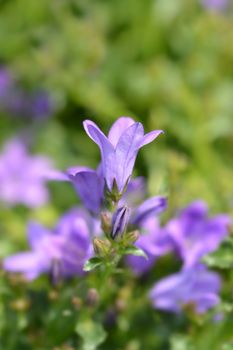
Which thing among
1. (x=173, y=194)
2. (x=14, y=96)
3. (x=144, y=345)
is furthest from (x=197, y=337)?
(x=14, y=96)

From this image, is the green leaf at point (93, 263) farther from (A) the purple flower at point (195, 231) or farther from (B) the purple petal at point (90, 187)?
(A) the purple flower at point (195, 231)

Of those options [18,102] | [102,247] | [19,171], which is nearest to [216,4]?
[18,102]

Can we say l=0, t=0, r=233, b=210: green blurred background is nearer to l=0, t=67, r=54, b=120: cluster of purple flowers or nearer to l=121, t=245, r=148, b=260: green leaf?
l=0, t=67, r=54, b=120: cluster of purple flowers

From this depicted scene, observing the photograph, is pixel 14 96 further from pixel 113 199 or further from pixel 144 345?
pixel 113 199

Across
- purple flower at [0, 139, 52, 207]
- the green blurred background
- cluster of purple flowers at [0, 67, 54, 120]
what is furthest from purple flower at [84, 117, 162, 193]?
cluster of purple flowers at [0, 67, 54, 120]

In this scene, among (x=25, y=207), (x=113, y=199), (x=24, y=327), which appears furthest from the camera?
(x=25, y=207)

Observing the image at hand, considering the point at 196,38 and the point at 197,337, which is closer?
the point at 197,337

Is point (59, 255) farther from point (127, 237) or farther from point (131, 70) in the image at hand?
point (131, 70)
